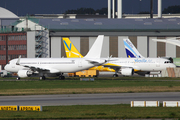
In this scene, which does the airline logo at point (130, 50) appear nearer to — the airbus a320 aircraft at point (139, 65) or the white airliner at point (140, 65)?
the white airliner at point (140, 65)

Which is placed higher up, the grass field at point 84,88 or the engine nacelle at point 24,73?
the engine nacelle at point 24,73

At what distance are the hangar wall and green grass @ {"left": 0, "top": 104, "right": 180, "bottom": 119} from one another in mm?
76749

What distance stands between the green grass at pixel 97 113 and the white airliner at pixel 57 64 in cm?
3699

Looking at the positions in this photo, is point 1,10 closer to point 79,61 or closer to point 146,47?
point 146,47

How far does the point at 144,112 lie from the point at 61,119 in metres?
6.17

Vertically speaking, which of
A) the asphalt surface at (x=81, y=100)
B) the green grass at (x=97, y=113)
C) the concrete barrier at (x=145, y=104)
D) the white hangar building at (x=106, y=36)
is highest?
the white hangar building at (x=106, y=36)

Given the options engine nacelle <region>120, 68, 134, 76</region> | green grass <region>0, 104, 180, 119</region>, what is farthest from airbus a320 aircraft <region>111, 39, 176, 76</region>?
green grass <region>0, 104, 180, 119</region>

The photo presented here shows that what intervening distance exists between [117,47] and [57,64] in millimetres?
40336

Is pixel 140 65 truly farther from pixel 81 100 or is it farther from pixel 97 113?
pixel 97 113

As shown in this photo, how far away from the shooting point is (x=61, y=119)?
22438 millimetres

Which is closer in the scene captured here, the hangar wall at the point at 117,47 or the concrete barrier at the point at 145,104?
the concrete barrier at the point at 145,104

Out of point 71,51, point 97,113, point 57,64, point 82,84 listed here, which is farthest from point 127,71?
point 97,113

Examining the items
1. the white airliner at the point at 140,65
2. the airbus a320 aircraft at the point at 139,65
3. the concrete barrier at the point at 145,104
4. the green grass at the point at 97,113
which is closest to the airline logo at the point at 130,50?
the white airliner at the point at 140,65

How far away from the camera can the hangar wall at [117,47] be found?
104m
